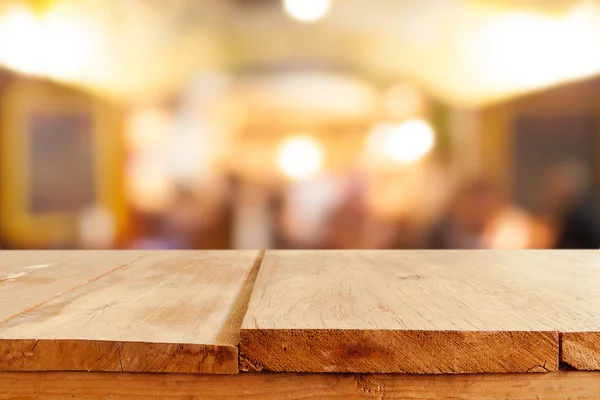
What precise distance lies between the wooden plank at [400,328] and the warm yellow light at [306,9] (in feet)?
9.03

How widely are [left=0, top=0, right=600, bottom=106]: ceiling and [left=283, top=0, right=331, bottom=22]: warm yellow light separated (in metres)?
0.04

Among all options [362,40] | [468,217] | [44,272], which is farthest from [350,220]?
[44,272]

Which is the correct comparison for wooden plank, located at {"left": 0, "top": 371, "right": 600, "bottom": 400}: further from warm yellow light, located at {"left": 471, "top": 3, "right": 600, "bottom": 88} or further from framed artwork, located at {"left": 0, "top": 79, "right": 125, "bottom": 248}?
warm yellow light, located at {"left": 471, "top": 3, "right": 600, "bottom": 88}

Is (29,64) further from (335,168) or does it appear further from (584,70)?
(584,70)

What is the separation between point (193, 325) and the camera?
382mm

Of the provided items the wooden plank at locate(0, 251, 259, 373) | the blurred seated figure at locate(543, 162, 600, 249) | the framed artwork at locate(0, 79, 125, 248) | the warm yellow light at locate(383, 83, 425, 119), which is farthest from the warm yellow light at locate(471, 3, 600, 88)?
the wooden plank at locate(0, 251, 259, 373)

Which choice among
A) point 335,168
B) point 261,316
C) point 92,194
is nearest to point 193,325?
point 261,316

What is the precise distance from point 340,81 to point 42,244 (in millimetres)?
1789

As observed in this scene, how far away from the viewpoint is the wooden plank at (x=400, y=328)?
348mm

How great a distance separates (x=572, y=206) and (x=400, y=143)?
0.95 meters

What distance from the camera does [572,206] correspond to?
3.04 meters

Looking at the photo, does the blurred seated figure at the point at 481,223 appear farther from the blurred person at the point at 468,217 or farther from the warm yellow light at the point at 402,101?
the warm yellow light at the point at 402,101

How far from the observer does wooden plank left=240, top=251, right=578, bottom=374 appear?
0.35 metres

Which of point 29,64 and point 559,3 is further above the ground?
point 559,3
